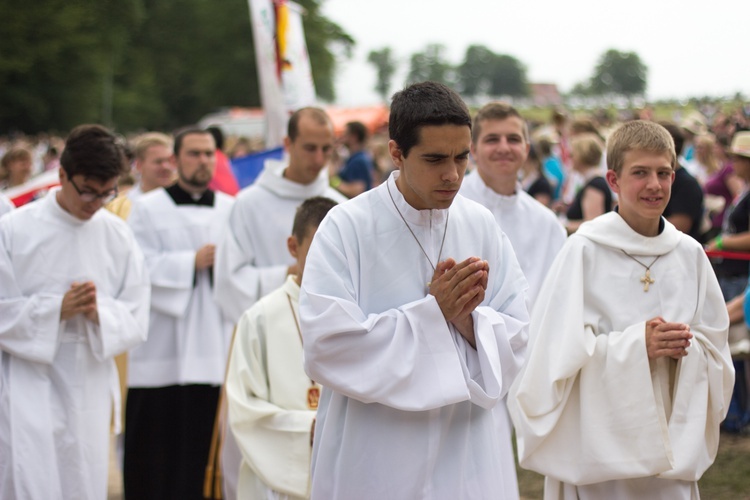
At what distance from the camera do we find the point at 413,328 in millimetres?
3547

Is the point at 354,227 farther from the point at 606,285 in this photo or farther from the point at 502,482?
the point at 606,285

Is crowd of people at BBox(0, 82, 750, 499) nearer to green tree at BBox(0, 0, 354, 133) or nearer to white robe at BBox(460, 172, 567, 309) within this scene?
white robe at BBox(460, 172, 567, 309)

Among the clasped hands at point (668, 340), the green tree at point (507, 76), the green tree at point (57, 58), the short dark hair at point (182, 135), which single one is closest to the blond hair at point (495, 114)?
the clasped hands at point (668, 340)

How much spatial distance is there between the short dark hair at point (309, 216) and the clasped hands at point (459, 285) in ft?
4.79

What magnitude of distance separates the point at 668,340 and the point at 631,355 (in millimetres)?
176

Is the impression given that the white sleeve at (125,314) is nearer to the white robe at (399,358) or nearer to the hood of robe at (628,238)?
the white robe at (399,358)

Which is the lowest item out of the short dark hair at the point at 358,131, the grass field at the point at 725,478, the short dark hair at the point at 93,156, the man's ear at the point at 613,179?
the grass field at the point at 725,478

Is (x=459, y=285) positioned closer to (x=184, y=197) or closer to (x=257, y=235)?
(x=257, y=235)

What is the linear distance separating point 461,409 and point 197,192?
13.9ft

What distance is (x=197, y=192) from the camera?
24.8ft

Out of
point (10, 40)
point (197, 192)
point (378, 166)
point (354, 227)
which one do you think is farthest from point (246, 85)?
point (354, 227)

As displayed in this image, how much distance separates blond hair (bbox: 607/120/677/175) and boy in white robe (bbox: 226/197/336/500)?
1.41m

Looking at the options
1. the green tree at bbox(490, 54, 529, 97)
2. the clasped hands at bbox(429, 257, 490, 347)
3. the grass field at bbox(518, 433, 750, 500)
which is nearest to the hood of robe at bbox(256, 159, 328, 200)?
the grass field at bbox(518, 433, 750, 500)

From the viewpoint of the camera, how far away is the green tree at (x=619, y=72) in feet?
342
